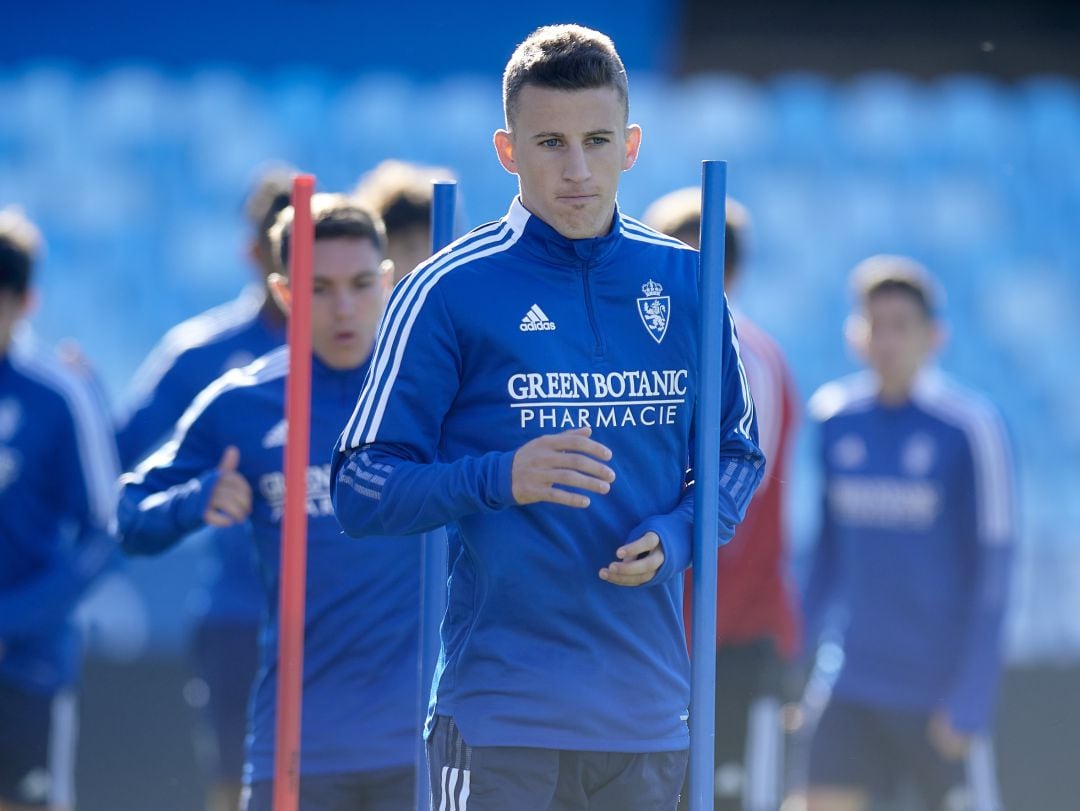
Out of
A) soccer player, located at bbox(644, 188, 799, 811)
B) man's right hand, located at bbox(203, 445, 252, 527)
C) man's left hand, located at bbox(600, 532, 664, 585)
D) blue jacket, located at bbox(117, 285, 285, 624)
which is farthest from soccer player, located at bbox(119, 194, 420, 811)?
soccer player, located at bbox(644, 188, 799, 811)

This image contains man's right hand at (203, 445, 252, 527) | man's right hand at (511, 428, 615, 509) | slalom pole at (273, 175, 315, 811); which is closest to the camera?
man's right hand at (511, 428, 615, 509)

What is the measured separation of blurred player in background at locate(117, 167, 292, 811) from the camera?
5.04 metres

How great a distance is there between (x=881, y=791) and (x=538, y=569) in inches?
136

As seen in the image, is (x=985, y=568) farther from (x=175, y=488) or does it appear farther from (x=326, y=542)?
(x=175, y=488)

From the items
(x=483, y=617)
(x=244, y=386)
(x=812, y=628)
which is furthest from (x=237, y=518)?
(x=812, y=628)

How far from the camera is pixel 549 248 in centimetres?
266

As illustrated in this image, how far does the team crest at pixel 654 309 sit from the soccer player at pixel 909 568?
128 inches

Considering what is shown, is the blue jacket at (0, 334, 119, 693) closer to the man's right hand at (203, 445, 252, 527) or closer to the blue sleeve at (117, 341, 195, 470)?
the blue sleeve at (117, 341, 195, 470)

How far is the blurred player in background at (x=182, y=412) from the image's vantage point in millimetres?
5039

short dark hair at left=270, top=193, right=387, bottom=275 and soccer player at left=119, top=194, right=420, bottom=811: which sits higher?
short dark hair at left=270, top=193, right=387, bottom=275

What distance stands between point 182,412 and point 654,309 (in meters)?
2.94

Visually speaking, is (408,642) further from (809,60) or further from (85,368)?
(809,60)

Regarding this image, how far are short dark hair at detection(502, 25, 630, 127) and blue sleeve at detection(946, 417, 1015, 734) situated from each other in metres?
3.39

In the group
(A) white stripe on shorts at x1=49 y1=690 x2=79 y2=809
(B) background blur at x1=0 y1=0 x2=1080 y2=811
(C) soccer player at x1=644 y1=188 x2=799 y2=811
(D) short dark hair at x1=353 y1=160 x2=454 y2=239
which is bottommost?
(A) white stripe on shorts at x1=49 y1=690 x2=79 y2=809
